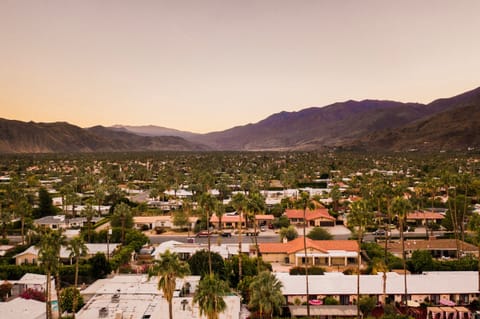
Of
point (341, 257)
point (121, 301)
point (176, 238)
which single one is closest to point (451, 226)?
point (341, 257)

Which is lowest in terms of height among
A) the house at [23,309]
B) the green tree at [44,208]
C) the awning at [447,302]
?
the awning at [447,302]

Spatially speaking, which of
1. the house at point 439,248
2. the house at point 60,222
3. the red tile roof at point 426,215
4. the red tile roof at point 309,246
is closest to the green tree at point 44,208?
the house at point 60,222

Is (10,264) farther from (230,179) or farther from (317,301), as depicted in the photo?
(230,179)

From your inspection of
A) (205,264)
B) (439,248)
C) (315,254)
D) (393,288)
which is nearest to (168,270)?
(205,264)

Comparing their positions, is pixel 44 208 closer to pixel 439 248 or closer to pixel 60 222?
pixel 60 222

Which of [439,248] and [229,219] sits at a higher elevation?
[229,219]

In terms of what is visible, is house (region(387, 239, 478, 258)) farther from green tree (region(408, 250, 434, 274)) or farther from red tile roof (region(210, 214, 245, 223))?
red tile roof (region(210, 214, 245, 223))

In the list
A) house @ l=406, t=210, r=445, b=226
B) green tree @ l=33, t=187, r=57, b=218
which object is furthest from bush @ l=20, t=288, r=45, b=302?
house @ l=406, t=210, r=445, b=226

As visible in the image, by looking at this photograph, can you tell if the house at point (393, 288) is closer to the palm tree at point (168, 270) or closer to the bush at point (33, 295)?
the palm tree at point (168, 270)
